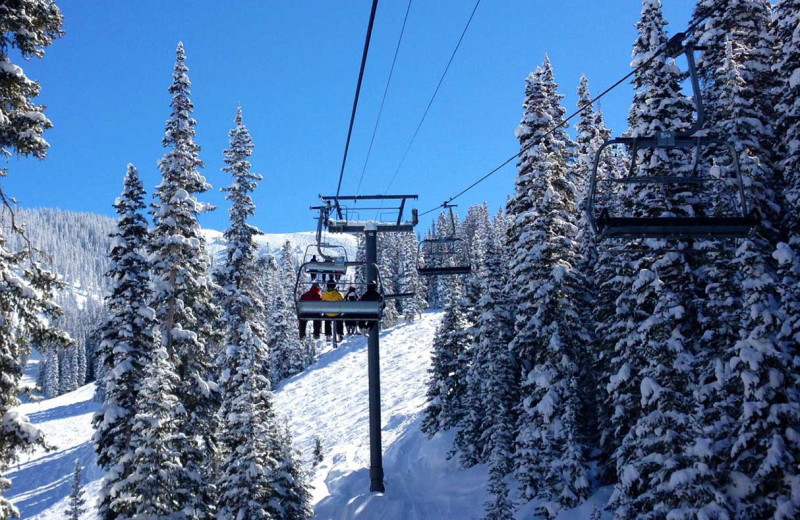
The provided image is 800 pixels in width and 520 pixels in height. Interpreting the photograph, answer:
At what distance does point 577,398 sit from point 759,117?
40.0ft

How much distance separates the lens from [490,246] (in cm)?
3584

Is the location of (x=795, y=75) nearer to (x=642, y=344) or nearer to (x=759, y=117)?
(x=759, y=117)

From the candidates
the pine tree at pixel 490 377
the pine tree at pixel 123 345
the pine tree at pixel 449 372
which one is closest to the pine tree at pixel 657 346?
the pine tree at pixel 490 377

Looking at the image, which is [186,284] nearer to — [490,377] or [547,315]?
[547,315]

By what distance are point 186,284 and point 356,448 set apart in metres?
31.5

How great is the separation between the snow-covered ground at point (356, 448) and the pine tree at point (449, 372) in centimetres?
152

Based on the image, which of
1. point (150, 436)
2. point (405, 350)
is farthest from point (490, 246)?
point (405, 350)

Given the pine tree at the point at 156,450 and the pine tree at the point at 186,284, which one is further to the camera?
the pine tree at the point at 186,284

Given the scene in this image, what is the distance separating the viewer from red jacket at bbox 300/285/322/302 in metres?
15.5

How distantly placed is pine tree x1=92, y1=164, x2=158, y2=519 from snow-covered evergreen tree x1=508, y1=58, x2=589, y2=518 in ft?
48.8

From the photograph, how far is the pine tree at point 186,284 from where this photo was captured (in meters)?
22.2

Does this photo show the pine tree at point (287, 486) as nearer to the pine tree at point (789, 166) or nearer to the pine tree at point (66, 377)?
the pine tree at point (789, 166)

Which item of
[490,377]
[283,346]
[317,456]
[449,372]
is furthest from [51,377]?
[490,377]

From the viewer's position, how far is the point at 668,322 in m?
19.0
